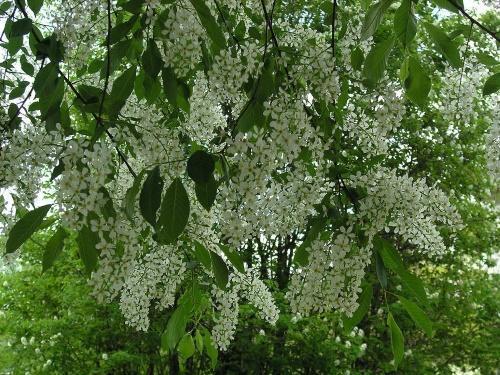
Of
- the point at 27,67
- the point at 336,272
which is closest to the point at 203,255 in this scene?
the point at 336,272

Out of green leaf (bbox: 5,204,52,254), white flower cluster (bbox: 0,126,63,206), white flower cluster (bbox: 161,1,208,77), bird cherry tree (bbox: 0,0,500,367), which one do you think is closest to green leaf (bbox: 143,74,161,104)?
bird cherry tree (bbox: 0,0,500,367)

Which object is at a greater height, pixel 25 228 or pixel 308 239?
pixel 308 239

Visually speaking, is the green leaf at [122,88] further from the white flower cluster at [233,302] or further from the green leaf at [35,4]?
the white flower cluster at [233,302]

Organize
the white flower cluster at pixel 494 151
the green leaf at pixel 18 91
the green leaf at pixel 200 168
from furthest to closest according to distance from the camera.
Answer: the green leaf at pixel 18 91 → the white flower cluster at pixel 494 151 → the green leaf at pixel 200 168

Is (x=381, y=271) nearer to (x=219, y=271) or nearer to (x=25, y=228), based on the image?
(x=219, y=271)

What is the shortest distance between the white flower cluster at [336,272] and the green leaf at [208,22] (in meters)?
0.52

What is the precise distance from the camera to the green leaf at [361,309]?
5.20ft

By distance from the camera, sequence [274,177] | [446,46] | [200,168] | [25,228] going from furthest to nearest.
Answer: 1. [274,177]
2. [446,46]
3. [25,228]
4. [200,168]

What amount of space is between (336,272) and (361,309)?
0.39 feet

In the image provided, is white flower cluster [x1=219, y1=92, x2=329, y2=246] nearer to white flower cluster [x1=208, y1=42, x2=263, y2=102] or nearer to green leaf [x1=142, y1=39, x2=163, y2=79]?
white flower cluster [x1=208, y1=42, x2=263, y2=102]

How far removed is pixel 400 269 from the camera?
1.43 meters

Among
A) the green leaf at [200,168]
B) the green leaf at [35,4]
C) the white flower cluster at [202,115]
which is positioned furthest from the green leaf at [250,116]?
the white flower cluster at [202,115]

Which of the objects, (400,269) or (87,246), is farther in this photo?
(400,269)

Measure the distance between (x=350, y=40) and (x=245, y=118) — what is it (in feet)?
3.28
